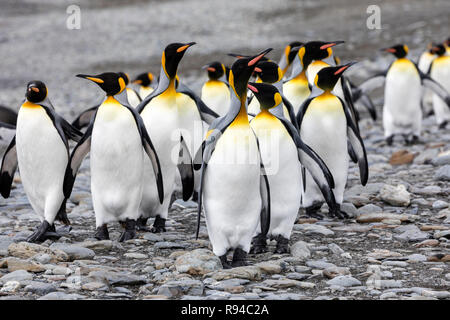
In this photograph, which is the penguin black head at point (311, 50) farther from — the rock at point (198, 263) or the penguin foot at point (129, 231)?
the rock at point (198, 263)

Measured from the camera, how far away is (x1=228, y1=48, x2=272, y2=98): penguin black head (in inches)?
158

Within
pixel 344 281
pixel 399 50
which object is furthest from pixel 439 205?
pixel 399 50

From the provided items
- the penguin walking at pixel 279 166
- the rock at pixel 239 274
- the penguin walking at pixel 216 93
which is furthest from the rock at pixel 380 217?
the penguin walking at pixel 216 93

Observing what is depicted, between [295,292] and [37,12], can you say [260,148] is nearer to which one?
[295,292]

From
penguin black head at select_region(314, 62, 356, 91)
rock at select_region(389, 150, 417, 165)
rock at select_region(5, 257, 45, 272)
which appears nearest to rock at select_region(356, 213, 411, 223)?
penguin black head at select_region(314, 62, 356, 91)

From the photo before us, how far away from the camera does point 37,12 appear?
88.5 ft

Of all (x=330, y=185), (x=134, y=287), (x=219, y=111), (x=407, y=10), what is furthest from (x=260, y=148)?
(x=407, y=10)

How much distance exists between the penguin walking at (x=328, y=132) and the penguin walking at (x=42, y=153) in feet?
5.92

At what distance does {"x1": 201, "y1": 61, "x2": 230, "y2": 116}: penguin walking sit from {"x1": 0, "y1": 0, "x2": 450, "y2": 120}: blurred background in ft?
16.7

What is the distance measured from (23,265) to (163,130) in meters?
1.47

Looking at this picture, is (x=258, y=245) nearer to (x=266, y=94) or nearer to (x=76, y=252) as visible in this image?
(x=266, y=94)

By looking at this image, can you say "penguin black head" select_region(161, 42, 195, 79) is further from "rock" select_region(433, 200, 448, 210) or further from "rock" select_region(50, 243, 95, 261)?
"rock" select_region(433, 200, 448, 210)
